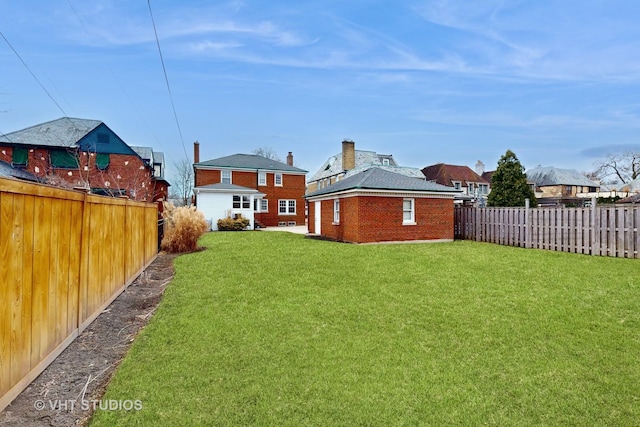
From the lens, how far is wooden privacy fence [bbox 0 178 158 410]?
3059mm

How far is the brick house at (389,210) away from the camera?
52.6 ft

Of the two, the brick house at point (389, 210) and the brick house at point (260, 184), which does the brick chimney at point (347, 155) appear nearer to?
the brick house at point (260, 184)

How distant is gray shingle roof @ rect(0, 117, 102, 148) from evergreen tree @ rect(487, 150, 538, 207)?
102ft

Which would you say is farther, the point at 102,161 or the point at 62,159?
the point at 102,161

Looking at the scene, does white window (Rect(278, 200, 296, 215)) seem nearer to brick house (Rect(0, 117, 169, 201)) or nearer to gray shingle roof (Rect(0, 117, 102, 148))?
brick house (Rect(0, 117, 169, 201))

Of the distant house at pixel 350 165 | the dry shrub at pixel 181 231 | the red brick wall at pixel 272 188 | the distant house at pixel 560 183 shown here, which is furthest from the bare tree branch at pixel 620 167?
the dry shrub at pixel 181 231

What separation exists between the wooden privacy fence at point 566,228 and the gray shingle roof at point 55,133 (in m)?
28.3

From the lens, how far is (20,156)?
85.3ft

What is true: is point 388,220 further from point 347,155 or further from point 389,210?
point 347,155

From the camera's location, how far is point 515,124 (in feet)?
93.7

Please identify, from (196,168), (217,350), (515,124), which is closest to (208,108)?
(196,168)

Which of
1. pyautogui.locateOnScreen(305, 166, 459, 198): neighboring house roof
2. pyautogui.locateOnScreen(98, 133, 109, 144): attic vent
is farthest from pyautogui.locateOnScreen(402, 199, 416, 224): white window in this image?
pyautogui.locateOnScreen(98, 133, 109, 144): attic vent

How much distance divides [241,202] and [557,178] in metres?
53.8

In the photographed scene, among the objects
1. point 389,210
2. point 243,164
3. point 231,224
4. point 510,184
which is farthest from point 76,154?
point 510,184
